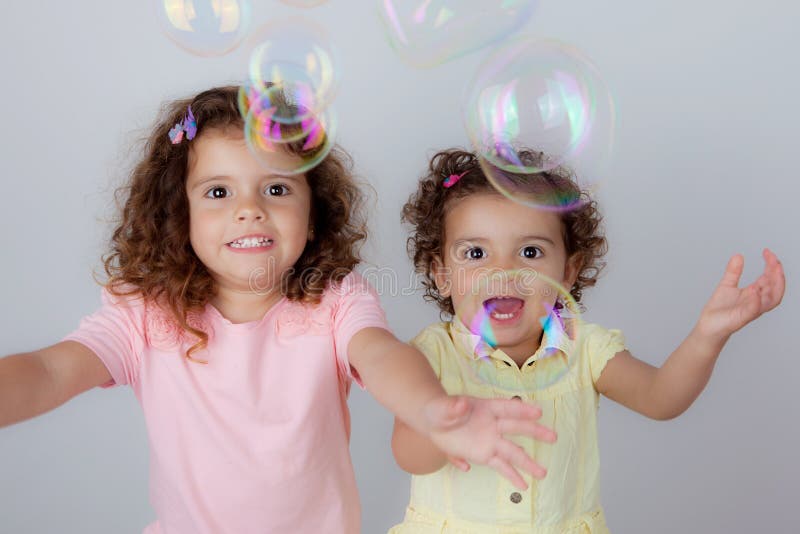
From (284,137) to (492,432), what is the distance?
0.88m

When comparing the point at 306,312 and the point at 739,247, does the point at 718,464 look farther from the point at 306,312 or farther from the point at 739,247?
the point at 306,312

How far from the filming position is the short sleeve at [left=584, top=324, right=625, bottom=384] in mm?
2041

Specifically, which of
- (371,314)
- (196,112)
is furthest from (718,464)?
(196,112)

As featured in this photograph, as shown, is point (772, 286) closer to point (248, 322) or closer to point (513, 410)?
point (513, 410)

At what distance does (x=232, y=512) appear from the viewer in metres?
2.05

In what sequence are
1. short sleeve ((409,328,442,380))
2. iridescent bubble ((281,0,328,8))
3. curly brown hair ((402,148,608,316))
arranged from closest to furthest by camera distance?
1. short sleeve ((409,328,442,380))
2. curly brown hair ((402,148,608,316))
3. iridescent bubble ((281,0,328,8))

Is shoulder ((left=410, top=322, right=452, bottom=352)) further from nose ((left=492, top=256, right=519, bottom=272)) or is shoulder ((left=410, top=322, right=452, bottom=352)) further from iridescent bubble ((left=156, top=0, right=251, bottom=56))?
iridescent bubble ((left=156, top=0, right=251, bottom=56))

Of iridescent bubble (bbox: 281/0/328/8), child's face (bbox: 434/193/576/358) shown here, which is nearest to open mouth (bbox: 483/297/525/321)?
child's face (bbox: 434/193/576/358)

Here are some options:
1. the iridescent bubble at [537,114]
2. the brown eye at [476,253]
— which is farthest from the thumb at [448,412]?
the iridescent bubble at [537,114]

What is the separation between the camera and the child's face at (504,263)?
6.61 ft

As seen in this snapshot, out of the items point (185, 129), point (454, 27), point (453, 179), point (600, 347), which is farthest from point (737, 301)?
point (185, 129)

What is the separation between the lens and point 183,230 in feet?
7.14

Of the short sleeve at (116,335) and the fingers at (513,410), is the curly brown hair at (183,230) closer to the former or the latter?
the short sleeve at (116,335)

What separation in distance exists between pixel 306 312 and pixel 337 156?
0.47 m
